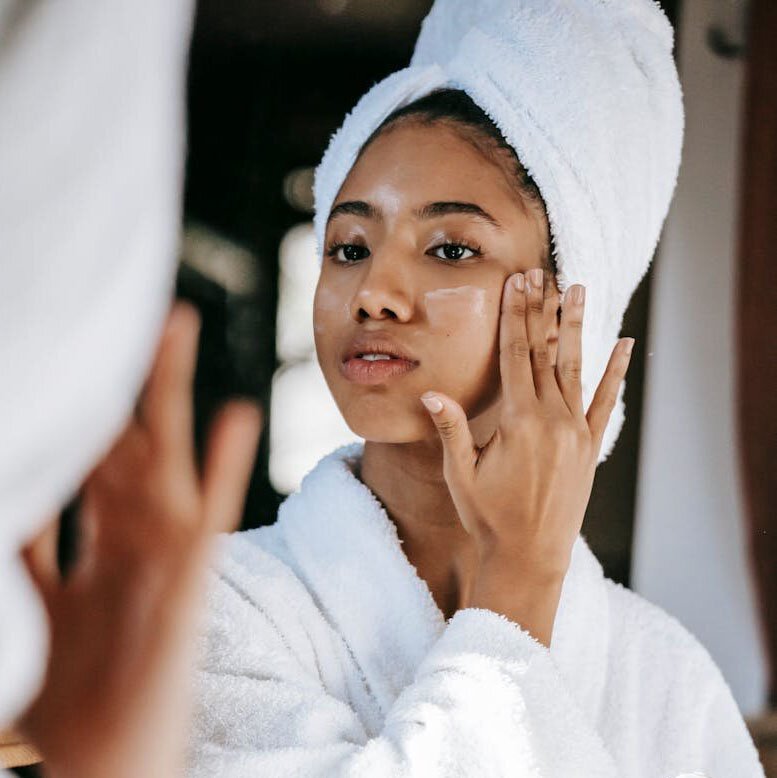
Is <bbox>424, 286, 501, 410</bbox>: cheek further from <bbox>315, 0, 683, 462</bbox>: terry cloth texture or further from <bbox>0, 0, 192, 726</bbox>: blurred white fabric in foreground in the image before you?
<bbox>0, 0, 192, 726</bbox>: blurred white fabric in foreground

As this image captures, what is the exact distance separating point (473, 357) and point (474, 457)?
65 mm

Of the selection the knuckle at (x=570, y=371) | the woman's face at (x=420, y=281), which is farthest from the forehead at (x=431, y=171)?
the knuckle at (x=570, y=371)

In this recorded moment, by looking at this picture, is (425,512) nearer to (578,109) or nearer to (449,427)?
(449,427)

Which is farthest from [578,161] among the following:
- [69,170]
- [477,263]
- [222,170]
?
[69,170]

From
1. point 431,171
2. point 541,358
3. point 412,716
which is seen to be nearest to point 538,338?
point 541,358

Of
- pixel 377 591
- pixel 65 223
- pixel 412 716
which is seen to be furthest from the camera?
pixel 377 591

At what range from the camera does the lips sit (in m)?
0.52

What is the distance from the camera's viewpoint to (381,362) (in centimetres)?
52

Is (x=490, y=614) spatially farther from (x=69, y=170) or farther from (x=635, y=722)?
(x=69, y=170)

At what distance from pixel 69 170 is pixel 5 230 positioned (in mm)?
27

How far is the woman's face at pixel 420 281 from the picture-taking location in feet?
1.72

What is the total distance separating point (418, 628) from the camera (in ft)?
1.74

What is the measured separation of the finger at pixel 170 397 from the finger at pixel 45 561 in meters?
0.05

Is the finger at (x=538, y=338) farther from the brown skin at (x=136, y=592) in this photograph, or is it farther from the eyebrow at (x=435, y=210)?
the brown skin at (x=136, y=592)
